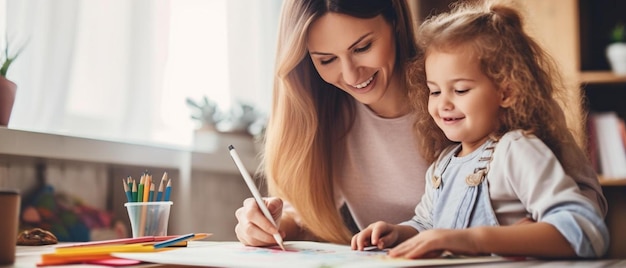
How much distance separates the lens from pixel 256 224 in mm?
1121

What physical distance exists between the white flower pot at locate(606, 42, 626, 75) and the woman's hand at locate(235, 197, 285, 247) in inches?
72.4

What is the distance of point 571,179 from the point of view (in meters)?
0.86

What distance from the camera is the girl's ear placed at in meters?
0.97

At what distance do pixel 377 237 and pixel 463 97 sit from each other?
0.79 ft

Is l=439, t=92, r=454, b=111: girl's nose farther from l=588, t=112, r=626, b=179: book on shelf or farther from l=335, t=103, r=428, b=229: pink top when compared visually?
l=588, t=112, r=626, b=179: book on shelf

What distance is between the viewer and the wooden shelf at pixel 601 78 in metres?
2.52

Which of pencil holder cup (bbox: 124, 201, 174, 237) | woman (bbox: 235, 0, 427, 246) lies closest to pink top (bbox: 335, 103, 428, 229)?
woman (bbox: 235, 0, 427, 246)

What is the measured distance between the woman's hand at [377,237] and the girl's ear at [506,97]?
25 cm

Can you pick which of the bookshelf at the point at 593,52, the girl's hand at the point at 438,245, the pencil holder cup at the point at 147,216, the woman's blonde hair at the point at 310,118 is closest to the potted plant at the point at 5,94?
the pencil holder cup at the point at 147,216

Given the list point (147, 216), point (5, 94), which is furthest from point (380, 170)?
point (5, 94)

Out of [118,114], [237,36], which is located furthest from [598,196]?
[237,36]

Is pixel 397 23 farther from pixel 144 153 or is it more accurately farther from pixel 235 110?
pixel 235 110

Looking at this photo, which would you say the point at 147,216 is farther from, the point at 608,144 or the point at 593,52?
the point at 593,52

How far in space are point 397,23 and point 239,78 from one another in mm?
1309
